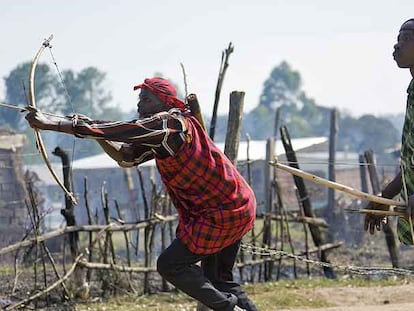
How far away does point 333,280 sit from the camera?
11.0 meters

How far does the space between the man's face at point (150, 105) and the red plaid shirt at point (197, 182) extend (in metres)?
0.12

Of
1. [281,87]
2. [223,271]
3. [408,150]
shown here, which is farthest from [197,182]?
[281,87]


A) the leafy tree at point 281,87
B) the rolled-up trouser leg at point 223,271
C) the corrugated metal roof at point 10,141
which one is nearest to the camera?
the rolled-up trouser leg at point 223,271

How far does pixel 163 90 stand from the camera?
5.13 metres

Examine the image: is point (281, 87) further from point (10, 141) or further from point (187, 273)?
point (187, 273)

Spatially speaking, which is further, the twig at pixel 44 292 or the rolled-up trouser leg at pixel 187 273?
the twig at pixel 44 292

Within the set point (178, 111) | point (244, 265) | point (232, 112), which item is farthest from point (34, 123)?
point (244, 265)

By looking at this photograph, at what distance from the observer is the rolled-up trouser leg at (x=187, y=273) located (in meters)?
5.25

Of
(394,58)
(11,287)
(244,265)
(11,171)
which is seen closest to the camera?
(394,58)

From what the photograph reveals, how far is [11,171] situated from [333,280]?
5.14 meters

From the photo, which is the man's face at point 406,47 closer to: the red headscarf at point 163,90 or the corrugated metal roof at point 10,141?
the red headscarf at point 163,90

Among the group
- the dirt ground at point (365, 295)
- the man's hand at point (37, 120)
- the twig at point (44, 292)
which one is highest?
the man's hand at point (37, 120)

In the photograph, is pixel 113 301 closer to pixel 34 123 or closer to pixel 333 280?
pixel 333 280

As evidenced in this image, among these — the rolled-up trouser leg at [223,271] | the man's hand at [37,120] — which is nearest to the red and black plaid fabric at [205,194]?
Answer: the rolled-up trouser leg at [223,271]
